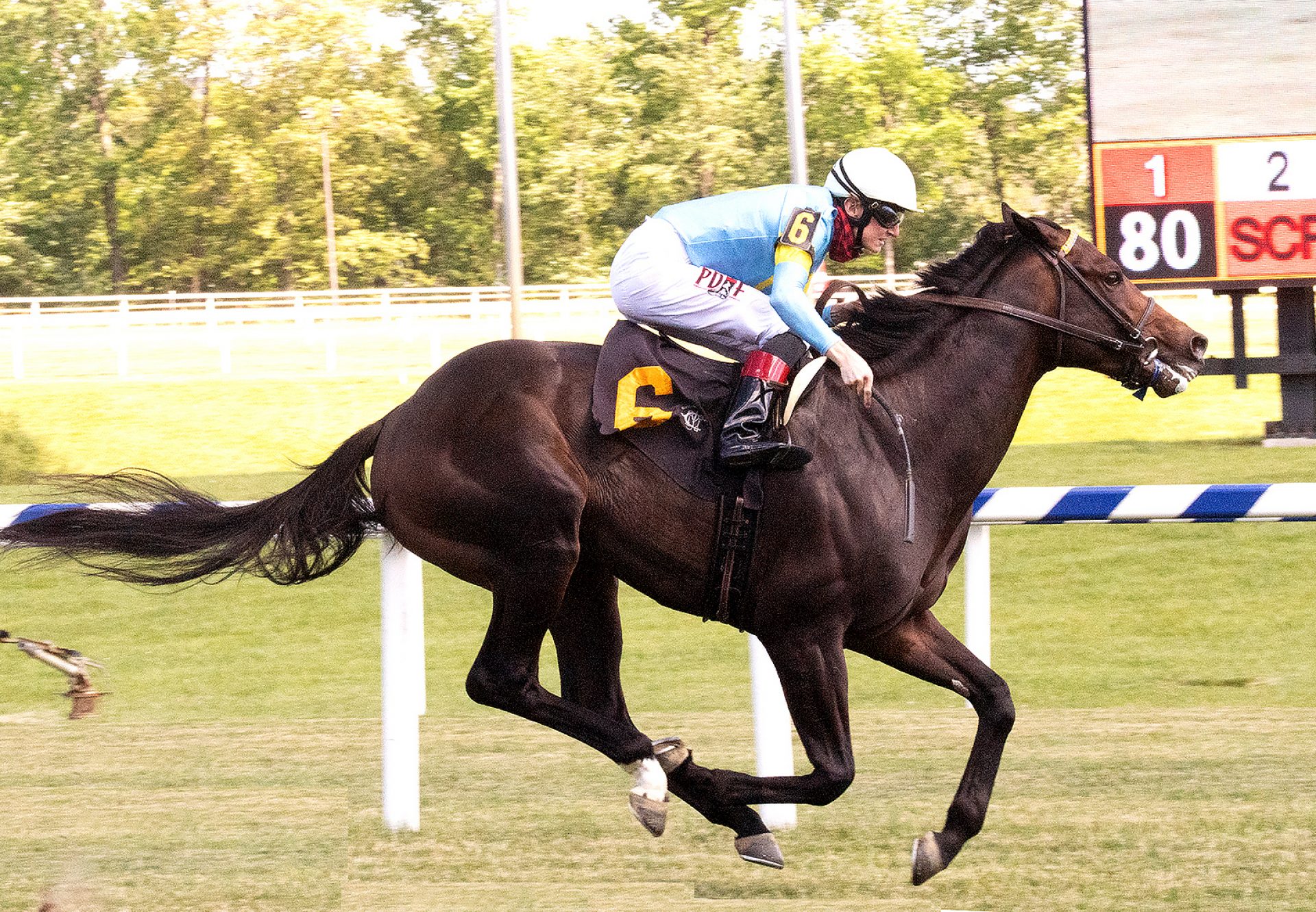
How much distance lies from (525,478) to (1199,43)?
797cm

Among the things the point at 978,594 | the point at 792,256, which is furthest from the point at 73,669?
the point at 978,594

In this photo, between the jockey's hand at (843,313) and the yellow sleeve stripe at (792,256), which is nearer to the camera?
the yellow sleeve stripe at (792,256)

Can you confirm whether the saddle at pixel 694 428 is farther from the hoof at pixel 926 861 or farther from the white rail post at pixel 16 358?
the white rail post at pixel 16 358

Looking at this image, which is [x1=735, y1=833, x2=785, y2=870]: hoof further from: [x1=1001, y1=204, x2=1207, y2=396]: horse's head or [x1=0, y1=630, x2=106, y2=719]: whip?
[x1=0, y1=630, x2=106, y2=719]: whip

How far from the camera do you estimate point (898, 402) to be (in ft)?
13.5

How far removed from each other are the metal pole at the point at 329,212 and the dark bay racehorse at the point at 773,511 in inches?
1240

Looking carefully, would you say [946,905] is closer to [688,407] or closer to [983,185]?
[688,407]

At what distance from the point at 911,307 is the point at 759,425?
632 millimetres

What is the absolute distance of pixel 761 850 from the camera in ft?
13.0

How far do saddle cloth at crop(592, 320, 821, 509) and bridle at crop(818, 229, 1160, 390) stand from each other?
401 millimetres

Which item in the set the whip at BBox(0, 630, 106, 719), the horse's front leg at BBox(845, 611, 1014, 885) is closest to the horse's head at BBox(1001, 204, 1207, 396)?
the horse's front leg at BBox(845, 611, 1014, 885)

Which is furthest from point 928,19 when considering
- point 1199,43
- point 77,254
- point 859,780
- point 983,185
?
point 859,780

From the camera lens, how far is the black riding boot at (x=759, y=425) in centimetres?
384

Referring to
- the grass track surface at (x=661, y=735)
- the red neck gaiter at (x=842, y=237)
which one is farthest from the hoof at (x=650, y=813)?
the red neck gaiter at (x=842, y=237)
